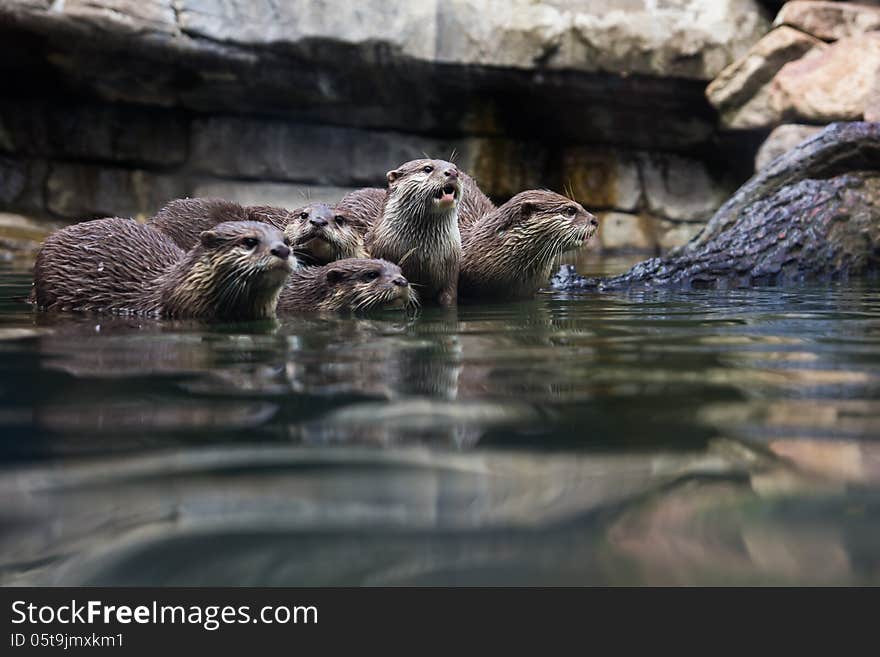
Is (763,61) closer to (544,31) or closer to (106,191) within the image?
(544,31)

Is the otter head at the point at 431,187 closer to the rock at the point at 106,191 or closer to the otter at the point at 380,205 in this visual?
the otter at the point at 380,205

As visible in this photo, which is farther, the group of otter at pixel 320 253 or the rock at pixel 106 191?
the rock at pixel 106 191

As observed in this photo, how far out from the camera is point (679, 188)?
1155 centimetres

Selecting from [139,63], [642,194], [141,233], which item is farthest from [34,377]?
[642,194]

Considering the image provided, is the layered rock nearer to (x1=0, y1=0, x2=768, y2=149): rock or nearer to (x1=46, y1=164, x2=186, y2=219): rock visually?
(x1=0, y1=0, x2=768, y2=149): rock

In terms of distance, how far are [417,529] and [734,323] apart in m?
2.36

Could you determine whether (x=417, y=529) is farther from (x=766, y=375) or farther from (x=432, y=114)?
(x=432, y=114)

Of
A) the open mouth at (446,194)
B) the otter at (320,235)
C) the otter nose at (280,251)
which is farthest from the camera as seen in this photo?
the otter at (320,235)

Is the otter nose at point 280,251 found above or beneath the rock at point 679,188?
beneath

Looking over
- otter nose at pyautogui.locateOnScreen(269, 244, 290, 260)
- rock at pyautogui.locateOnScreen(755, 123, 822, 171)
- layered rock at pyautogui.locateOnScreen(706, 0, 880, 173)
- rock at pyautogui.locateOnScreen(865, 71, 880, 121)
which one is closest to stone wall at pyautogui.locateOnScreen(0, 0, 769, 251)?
layered rock at pyautogui.locateOnScreen(706, 0, 880, 173)

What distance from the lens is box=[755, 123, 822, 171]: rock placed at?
927 centimetres

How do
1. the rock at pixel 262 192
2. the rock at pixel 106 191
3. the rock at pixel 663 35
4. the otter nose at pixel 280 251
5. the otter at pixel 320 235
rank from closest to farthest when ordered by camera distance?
the otter nose at pixel 280 251 < the otter at pixel 320 235 < the rock at pixel 663 35 < the rock at pixel 106 191 < the rock at pixel 262 192

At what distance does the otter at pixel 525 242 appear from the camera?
4887 mm

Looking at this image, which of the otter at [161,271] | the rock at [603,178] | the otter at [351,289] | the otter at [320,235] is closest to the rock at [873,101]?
the rock at [603,178]
